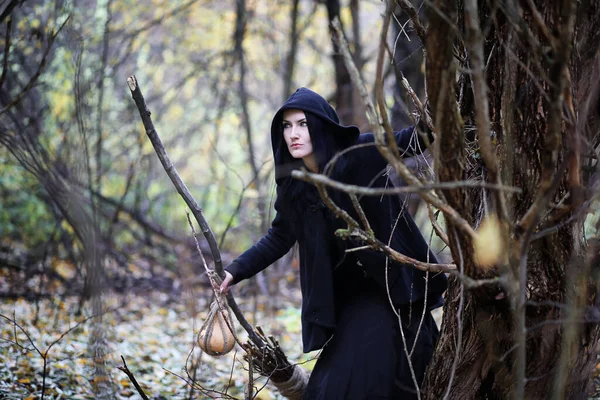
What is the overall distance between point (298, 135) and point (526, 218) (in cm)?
161

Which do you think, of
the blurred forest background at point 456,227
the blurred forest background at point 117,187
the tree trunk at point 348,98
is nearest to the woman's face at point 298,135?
the blurred forest background at point 456,227

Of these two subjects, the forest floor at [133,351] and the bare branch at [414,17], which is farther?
the forest floor at [133,351]

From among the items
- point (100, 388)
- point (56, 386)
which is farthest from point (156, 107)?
point (100, 388)

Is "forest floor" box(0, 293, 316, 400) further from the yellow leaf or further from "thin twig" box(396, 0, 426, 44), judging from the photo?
"thin twig" box(396, 0, 426, 44)

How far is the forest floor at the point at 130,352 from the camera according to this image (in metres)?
4.02

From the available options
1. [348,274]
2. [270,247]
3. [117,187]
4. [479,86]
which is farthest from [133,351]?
[117,187]

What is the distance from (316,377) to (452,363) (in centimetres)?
90

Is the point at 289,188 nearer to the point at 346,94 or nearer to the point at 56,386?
the point at 56,386

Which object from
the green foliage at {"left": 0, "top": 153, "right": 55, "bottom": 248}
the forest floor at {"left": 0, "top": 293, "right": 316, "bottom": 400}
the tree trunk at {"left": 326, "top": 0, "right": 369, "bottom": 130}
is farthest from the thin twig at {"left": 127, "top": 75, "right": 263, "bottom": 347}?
the green foliage at {"left": 0, "top": 153, "right": 55, "bottom": 248}

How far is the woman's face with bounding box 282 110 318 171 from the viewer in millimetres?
3332

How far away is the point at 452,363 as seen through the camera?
2.75 metres

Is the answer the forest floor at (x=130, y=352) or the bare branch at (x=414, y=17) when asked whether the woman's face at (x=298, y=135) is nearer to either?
the bare branch at (x=414, y=17)

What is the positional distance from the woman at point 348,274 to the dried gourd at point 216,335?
0.74 ft

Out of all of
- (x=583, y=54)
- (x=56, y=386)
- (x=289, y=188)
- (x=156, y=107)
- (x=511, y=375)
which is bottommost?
(x=511, y=375)
